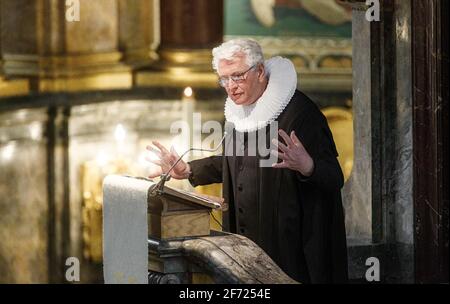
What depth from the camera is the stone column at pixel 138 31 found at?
30.2ft

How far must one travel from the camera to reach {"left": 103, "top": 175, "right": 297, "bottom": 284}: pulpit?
611 centimetres

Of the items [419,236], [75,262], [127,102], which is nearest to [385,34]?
[419,236]

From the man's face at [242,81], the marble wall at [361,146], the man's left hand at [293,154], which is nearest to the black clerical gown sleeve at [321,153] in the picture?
the man's left hand at [293,154]

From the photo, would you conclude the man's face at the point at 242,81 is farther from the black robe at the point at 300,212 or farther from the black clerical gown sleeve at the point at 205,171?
the black clerical gown sleeve at the point at 205,171

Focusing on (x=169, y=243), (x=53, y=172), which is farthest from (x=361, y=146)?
(x=169, y=243)

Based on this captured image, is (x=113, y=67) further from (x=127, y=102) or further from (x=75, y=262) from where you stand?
(x=75, y=262)

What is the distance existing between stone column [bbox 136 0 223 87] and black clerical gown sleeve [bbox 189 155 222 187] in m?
1.91

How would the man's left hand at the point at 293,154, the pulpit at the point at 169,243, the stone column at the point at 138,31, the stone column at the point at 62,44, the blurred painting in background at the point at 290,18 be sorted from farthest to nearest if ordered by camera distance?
the blurred painting in background at the point at 290,18 < the stone column at the point at 138,31 < the stone column at the point at 62,44 < the man's left hand at the point at 293,154 < the pulpit at the point at 169,243

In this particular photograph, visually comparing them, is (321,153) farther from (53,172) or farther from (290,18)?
(290,18)

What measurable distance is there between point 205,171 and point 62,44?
2038 mm

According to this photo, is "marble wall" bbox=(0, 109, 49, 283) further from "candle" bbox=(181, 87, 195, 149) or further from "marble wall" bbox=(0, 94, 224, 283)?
"candle" bbox=(181, 87, 195, 149)

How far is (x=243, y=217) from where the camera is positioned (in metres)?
7.36

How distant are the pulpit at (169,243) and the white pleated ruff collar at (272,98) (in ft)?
2.13

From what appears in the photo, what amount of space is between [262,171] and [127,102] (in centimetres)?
209
